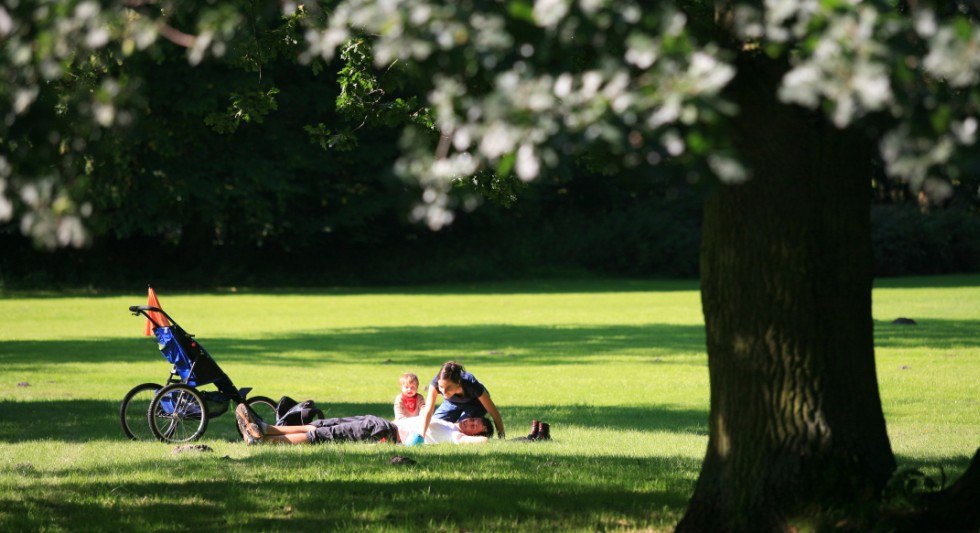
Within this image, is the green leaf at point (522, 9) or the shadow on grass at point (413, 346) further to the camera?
the shadow on grass at point (413, 346)

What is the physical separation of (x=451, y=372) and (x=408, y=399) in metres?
0.84

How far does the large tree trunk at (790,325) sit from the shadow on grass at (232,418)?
20.3ft

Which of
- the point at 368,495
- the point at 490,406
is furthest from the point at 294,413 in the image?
the point at 368,495

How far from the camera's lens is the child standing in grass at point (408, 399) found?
1153 centimetres

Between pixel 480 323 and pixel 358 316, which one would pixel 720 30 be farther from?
pixel 358 316

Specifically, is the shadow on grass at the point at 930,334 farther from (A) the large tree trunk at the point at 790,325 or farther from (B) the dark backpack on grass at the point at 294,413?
(A) the large tree trunk at the point at 790,325

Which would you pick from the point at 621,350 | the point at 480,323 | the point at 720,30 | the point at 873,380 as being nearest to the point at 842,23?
the point at 720,30

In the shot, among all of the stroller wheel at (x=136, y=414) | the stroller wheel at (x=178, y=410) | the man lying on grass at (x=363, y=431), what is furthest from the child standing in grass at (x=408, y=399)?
the stroller wheel at (x=136, y=414)

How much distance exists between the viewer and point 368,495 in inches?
302

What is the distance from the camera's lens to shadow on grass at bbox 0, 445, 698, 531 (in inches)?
270

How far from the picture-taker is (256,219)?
134 feet

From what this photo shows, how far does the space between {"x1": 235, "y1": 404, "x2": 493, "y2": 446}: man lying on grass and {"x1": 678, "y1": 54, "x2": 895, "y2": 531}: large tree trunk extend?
563 cm

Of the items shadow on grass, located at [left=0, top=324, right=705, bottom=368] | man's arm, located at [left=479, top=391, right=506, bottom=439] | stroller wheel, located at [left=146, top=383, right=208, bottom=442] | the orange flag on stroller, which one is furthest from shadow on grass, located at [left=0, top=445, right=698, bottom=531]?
shadow on grass, located at [left=0, top=324, right=705, bottom=368]

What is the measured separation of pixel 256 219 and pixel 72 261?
653cm
